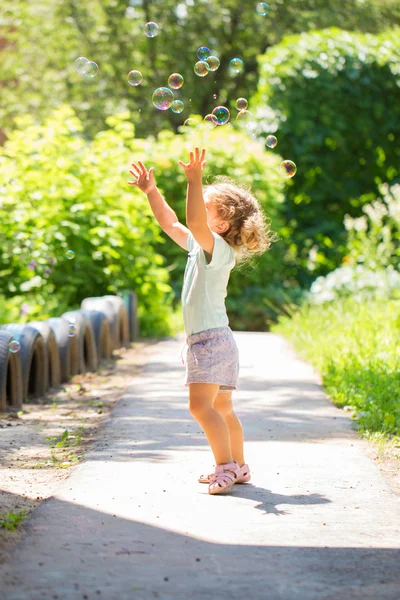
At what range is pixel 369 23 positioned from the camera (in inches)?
815

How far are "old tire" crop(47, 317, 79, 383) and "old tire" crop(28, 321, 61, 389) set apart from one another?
0.37 feet

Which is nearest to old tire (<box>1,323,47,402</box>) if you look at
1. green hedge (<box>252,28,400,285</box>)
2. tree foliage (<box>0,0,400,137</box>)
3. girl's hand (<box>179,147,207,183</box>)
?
girl's hand (<box>179,147,207,183</box>)

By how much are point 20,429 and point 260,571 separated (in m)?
2.67

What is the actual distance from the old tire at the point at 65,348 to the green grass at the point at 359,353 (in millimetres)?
1958

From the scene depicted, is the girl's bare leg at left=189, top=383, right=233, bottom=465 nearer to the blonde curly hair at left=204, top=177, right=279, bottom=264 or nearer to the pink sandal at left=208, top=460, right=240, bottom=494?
the pink sandal at left=208, top=460, right=240, bottom=494

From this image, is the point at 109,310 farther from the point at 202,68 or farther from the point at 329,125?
the point at 329,125

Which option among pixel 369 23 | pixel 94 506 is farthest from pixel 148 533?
pixel 369 23

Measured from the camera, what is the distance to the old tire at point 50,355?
6484mm

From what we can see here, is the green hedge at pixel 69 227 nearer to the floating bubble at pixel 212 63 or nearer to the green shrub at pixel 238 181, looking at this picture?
the green shrub at pixel 238 181

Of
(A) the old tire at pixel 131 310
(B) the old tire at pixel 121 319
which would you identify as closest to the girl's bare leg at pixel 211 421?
(B) the old tire at pixel 121 319

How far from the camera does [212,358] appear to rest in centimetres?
402

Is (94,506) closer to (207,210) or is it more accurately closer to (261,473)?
(261,473)

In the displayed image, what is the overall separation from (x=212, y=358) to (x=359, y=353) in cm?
335

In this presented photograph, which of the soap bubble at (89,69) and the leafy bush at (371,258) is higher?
the soap bubble at (89,69)
